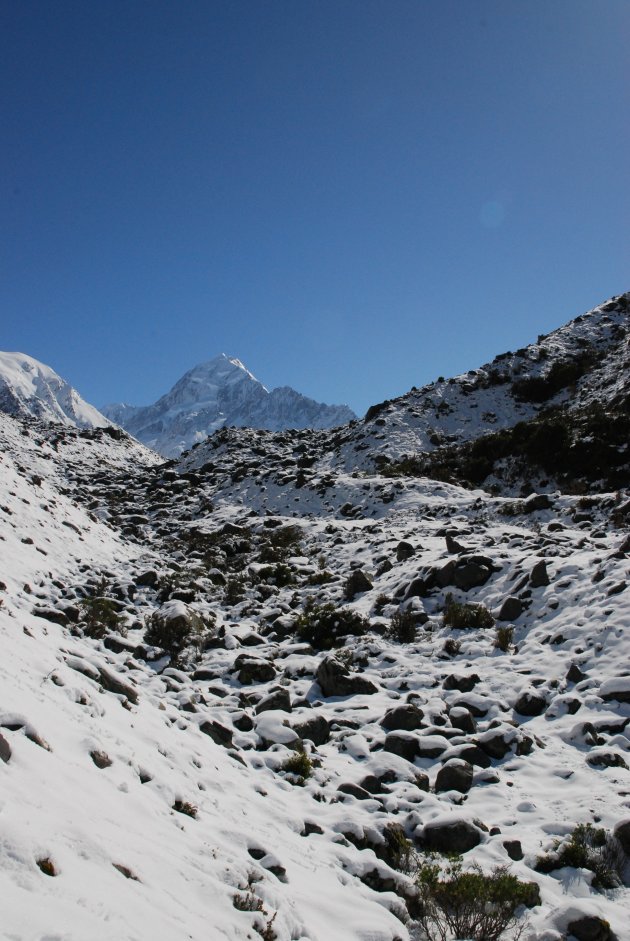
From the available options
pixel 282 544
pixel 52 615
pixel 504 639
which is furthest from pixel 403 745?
pixel 282 544

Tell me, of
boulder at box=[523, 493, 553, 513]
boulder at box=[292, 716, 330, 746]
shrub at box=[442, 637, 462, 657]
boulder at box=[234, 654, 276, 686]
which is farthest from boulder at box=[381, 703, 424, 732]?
boulder at box=[523, 493, 553, 513]

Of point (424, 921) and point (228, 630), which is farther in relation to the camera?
point (228, 630)

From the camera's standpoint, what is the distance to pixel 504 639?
10570 millimetres

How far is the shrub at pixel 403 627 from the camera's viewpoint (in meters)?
11.8

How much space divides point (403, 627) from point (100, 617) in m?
6.75

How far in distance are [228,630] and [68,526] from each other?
9.43 metres

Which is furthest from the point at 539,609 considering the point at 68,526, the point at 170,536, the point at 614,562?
the point at 170,536

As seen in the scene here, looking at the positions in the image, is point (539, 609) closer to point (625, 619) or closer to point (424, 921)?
point (625, 619)

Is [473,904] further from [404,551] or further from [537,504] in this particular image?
[537,504]

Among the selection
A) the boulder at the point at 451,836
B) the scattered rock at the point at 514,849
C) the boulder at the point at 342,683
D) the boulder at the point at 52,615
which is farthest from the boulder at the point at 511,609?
the boulder at the point at 52,615

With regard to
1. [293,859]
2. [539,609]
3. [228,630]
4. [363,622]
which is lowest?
[293,859]

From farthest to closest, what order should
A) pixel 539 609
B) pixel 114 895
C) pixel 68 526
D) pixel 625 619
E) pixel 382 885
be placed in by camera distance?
pixel 68 526
pixel 539 609
pixel 625 619
pixel 382 885
pixel 114 895

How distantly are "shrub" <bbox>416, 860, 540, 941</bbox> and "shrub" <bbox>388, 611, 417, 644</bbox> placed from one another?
6.70 meters

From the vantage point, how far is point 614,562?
1131 cm
